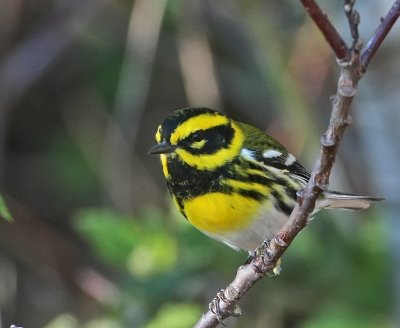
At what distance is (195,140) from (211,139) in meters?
0.05

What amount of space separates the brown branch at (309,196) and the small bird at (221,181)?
1.13ft

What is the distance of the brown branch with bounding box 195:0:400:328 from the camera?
4.31 ft

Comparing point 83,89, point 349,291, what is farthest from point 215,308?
point 83,89

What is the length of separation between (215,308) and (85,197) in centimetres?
266

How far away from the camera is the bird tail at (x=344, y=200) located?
253 cm

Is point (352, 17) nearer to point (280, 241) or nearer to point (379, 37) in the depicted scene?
point (379, 37)

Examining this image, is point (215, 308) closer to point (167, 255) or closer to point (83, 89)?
point (167, 255)

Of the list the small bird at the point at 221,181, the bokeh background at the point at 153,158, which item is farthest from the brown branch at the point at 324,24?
the bokeh background at the point at 153,158

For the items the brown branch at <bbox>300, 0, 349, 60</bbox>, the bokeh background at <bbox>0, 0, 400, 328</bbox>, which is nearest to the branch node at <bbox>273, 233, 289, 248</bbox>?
the brown branch at <bbox>300, 0, 349, 60</bbox>

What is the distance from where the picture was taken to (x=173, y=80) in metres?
4.72

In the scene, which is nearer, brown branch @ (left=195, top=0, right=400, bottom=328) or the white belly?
brown branch @ (left=195, top=0, right=400, bottom=328)

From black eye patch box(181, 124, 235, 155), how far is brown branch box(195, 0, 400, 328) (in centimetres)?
50

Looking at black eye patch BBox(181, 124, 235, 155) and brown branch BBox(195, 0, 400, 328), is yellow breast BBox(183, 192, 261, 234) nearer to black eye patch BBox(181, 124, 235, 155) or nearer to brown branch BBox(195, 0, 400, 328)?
Answer: black eye patch BBox(181, 124, 235, 155)

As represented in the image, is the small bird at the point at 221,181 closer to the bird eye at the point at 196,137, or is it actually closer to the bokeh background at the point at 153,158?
the bird eye at the point at 196,137
